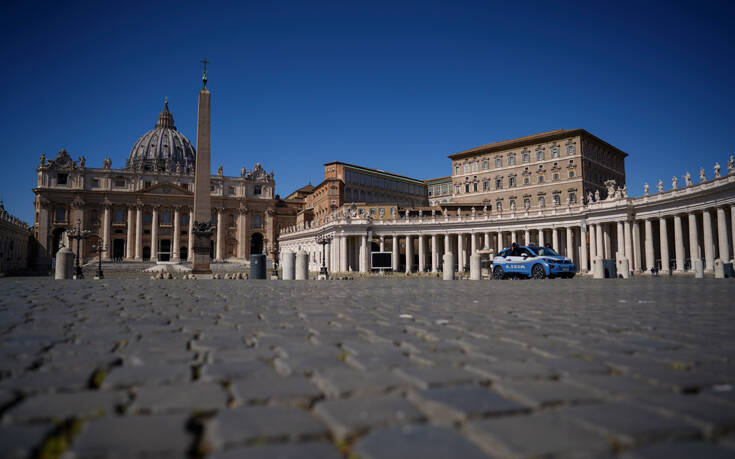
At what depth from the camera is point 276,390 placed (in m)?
3.01

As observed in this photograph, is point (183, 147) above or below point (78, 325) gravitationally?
above

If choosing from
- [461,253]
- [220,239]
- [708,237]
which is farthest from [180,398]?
[220,239]

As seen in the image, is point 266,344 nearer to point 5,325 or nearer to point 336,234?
point 5,325

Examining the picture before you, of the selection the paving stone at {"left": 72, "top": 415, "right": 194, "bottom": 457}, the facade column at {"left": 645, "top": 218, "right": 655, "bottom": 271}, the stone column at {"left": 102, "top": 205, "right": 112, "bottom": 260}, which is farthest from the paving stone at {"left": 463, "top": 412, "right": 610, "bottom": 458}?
the stone column at {"left": 102, "top": 205, "right": 112, "bottom": 260}

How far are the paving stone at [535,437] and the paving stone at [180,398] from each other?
1.47m

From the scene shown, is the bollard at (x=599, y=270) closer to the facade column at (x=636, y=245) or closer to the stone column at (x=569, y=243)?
the facade column at (x=636, y=245)

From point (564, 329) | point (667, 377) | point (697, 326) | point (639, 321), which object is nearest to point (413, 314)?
point (564, 329)

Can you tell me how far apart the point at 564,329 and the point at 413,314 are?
2.53 m

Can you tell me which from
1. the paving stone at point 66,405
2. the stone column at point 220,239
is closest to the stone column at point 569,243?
the paving stone at point 66,405

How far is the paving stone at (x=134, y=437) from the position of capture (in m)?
2.02

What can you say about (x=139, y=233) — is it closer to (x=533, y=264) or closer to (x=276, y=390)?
(x=533, y=264)

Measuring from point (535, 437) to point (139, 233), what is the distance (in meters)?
103

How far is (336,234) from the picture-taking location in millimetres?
71500

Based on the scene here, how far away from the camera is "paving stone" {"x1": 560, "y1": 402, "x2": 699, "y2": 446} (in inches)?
89.0
